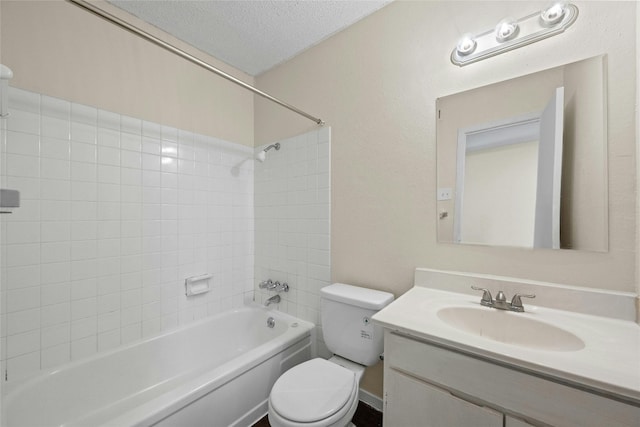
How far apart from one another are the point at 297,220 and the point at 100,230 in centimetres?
122

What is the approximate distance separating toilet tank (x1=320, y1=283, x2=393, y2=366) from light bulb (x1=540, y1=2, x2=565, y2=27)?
143cm

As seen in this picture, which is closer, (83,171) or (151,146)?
(83,171)

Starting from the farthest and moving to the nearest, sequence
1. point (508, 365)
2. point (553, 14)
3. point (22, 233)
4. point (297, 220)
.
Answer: point (297, 220)
point (22, 233)
point (553, 14)
point (508, 365)

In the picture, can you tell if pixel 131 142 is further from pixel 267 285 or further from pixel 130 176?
pixel 267 285

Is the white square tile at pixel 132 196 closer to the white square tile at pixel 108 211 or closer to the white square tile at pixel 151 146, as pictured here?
the white square tile at pixel 108 211

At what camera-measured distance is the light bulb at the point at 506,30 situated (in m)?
1.09

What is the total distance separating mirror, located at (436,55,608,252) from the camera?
0.98 meters

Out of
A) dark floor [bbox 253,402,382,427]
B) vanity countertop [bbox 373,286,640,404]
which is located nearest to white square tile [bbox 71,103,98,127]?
vanity countertop [bbox 373,286,640,404]

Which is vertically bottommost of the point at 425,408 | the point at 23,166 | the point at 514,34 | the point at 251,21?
the point at 425,408

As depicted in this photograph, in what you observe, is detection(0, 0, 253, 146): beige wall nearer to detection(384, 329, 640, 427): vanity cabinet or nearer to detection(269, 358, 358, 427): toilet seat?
detection(269, 358, 358, 427): toilet seat

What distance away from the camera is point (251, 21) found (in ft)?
5.31

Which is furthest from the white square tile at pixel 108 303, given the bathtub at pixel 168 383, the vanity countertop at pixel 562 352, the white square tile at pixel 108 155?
the vanity countertop at pixel 562 352

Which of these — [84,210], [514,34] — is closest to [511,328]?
[514,34]

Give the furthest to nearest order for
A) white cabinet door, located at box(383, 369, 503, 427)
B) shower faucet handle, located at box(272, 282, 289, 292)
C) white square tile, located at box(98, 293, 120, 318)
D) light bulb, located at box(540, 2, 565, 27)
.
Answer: shower faucet handle, located at box(272, 282, 289, 292) → white square tile, located at box(98, 293, 120, 318) → light bulb, located at box(540, 2, 565, 27) → white cabinet door, located at box(383, 369, 503, 427)
